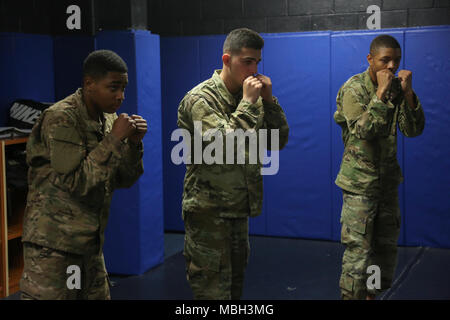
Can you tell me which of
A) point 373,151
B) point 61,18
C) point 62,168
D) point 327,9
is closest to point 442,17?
point 327,9

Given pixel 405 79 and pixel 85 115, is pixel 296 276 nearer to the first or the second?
pixel 405 79

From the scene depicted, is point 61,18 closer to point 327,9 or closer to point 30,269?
point 327,9

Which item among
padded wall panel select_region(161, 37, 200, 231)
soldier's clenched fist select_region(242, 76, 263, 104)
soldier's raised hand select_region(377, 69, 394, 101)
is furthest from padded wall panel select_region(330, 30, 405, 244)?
soldier's clenched fist select_region(242, 76, 263, 104)

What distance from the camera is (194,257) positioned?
3.08 m

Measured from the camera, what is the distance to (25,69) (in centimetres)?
483

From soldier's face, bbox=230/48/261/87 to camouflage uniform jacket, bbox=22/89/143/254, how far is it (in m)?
0.66

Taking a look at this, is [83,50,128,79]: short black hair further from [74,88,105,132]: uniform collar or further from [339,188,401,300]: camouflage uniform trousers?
[339,188,401,300]: camouflage uniform trousers

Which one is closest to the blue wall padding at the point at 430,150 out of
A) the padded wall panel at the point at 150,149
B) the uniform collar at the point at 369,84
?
the uniform collar at the point at 369,84

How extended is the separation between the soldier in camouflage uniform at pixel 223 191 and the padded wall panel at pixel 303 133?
8.59 feet

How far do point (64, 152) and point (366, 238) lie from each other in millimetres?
1939

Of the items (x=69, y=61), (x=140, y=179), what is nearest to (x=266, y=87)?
(x=140, y=179)

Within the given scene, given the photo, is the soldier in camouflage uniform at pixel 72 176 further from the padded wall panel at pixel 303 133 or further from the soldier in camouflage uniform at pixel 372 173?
the padded wall panel at pixel 303 133

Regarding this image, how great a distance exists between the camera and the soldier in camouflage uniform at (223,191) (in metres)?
2.98

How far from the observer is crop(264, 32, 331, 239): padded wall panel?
5645mm
